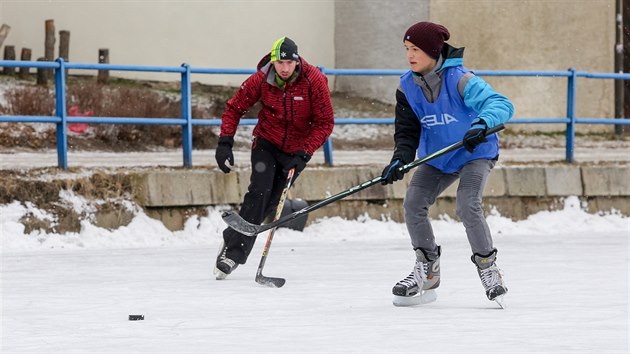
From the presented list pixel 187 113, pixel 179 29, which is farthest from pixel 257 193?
pixel 179 29

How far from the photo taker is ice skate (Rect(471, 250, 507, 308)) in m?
7.43

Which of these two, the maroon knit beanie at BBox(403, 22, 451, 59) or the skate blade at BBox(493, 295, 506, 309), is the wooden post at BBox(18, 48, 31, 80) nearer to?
the maroon knit beanie at BBox(403, 22, 451, 59)

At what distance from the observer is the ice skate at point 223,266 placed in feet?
29.1

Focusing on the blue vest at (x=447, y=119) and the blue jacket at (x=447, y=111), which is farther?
the blue vest at (x=447, y=119)

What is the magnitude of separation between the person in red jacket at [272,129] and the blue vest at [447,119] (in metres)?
1.31

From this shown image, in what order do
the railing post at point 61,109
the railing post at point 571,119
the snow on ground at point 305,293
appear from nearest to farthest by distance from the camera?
the snow on ground at point 305,293 < the railing post at point 61,109 < the railing post at point 571,119

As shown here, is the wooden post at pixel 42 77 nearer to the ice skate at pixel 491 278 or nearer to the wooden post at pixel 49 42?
the wooden post at pixel 49 42

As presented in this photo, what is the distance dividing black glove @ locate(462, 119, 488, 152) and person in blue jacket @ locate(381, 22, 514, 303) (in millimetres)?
30

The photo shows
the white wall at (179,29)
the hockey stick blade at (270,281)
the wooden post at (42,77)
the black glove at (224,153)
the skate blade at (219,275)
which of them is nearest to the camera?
the hockey stick blade at (270,281)

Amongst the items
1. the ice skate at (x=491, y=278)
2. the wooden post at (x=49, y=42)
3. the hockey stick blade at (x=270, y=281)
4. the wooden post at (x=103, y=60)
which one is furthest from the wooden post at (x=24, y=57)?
the ice skate at (x=491, y=278)

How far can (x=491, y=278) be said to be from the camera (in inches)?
295

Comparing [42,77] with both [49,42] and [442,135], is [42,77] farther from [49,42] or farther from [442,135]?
[442,135]

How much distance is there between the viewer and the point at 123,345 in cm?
621

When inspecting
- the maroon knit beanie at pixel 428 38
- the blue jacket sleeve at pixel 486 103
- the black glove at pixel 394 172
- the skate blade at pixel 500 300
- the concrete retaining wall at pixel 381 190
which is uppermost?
the maroon knit beanie at pixel 428 38
